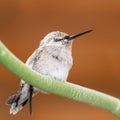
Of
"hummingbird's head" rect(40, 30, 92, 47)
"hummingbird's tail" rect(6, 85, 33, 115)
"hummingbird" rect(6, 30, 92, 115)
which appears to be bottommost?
"hummingbird's tail" rect(6, 85, 33, 115)

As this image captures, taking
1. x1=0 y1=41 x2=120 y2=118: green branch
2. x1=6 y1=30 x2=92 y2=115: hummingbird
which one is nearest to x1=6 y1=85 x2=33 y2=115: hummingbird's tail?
x1=6 y1=30 x2=92 y2=115: hummingbird

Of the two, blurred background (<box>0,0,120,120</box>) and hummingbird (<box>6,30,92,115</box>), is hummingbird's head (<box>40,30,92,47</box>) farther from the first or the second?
blurred background (<box>0,0,120,120</box>)

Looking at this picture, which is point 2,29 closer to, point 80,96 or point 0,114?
point 0,114

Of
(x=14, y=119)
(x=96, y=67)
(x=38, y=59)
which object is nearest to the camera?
(x=38, y=59)

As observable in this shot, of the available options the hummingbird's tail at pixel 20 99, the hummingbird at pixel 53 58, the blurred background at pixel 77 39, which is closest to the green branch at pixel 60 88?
the hummingbird's tail at pixel 20 99

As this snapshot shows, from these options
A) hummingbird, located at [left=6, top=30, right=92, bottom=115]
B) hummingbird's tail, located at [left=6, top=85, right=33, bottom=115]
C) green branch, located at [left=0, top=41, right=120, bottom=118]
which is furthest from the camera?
hummingbird, located at [left=6, top=30, right=92, bottom=115]

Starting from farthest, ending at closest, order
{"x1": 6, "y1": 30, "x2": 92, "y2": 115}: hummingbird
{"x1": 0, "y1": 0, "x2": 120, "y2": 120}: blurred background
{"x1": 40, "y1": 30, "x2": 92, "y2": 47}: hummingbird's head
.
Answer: {"x1": 0, "y1": 0, "x2": 120, "y2": 120}: blurred background
{"x1": 40, "y1": 30, "x2": 92, "y2": 47}: hummingbird's head
{"x1": 6, "y1": 30, "x2": 92, "y2": 115}: hummingbird

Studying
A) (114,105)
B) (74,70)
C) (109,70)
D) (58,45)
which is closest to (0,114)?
(74,70)

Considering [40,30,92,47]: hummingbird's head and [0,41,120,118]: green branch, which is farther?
[40,30,92,47]: hummingbird's head
